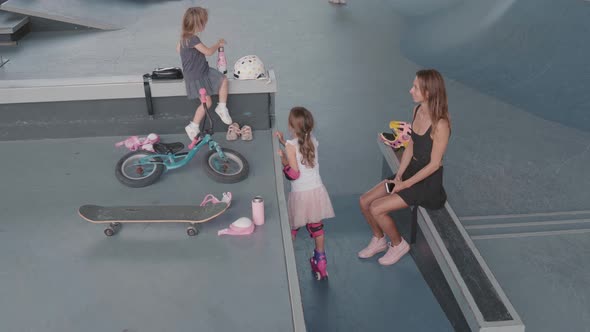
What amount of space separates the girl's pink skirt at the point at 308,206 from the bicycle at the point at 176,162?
47 cm

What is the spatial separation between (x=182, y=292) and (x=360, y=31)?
27.1 ft

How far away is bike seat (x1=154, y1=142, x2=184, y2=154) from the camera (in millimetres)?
4817

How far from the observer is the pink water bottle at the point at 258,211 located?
3994 mm

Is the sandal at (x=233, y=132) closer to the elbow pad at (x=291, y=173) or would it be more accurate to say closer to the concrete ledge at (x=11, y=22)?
the elbow pad at (x=291, y=173)

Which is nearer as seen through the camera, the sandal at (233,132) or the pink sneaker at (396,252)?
the pink sneaker at (396,252)

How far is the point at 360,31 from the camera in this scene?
10773 mm

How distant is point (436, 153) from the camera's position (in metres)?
4.33

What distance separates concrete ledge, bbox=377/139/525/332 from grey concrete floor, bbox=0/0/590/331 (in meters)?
0.25

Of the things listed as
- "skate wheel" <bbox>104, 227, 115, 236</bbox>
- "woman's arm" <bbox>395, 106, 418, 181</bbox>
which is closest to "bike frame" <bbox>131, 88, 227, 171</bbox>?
"skate wheel" <bbox>104, 227, 115, 236</bbox>

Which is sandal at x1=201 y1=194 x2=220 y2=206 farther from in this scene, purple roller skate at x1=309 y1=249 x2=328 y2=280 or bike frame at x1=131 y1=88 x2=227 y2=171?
purple roller skate at x1=309 y1=249 x2=328 y2=280

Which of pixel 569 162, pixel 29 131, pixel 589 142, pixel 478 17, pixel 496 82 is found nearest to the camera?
pixel 29 131

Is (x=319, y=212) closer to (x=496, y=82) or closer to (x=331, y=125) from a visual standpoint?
(x=331, y=125)

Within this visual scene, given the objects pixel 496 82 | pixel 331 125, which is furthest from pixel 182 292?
pixel 496 82

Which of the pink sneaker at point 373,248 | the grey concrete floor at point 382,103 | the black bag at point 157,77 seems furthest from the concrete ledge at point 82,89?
the pink sneaker at point 373,248
